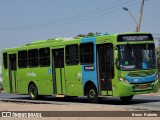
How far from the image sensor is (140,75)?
21.6m

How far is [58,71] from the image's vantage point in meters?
25.4

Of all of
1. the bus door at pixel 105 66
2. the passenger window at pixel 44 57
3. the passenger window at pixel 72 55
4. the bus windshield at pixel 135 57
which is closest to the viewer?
the bus windshield at pixel 135 57

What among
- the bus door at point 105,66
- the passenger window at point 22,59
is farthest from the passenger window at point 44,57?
the bus door at point 105,66

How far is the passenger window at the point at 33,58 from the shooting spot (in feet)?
89.0

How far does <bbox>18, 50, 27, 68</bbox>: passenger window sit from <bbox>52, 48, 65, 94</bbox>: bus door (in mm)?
3127

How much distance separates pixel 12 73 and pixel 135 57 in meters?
10.6

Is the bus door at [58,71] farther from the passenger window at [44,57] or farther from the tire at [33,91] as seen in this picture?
the tire at [33,91]

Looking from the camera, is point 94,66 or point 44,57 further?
point 44,57

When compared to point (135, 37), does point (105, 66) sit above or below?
below

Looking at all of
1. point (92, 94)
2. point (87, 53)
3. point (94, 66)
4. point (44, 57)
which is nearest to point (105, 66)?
point (94, 66)

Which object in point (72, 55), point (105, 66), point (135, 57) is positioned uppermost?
point (72, 55)

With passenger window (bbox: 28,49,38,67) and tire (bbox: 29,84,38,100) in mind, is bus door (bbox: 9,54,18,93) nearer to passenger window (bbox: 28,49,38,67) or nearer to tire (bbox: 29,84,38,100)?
tire (bbox: 29,84,38,100)

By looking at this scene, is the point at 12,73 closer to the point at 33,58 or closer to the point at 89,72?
the point at 33,58

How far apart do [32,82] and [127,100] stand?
22.6 ft
